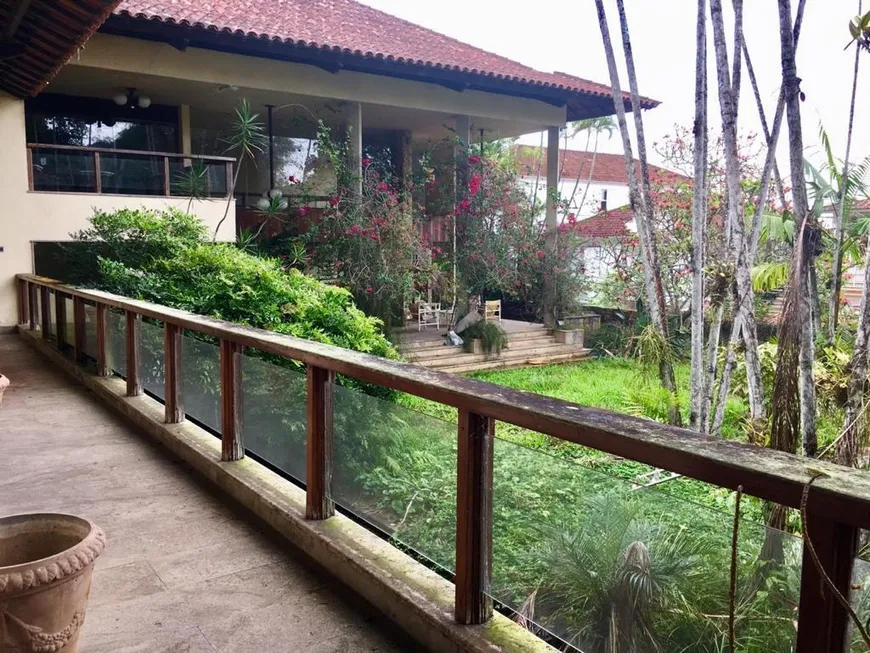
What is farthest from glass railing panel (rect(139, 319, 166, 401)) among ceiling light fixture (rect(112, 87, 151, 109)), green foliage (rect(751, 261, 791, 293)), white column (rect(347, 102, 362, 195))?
ceiling light fixture (rect(112, 87, 151, 109))

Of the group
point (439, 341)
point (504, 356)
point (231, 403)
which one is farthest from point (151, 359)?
point (504, 356)

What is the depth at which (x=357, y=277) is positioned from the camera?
11.8 m

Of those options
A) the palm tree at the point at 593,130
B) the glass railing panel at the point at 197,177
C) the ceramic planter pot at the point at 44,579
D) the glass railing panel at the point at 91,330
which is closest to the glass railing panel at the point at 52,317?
the glass railing panel at the point at 91,330

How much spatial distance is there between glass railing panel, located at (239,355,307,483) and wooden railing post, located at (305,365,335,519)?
332 mm

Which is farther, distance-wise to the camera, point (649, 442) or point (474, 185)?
point (474, 185)

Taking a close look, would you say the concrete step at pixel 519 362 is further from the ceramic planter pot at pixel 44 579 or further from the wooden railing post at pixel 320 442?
the ceramic planter pot at pixel 44 579

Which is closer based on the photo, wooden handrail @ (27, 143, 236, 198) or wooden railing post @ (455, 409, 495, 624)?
wooden railing post @ (455, 409, 495, 624)

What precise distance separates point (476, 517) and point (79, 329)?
6362 mm

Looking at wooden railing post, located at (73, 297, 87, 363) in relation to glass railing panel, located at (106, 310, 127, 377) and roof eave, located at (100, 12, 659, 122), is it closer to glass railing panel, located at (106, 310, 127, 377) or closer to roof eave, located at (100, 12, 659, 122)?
glass railing panel, located at (106, 310, 127, 377)

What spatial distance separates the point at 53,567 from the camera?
6.20 feet

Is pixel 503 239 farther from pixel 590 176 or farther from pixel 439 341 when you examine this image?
pixel 590 176

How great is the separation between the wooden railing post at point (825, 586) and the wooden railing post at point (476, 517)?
0.98 metres

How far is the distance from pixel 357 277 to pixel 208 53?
13.8 ft

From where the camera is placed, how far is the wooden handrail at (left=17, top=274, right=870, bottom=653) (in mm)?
1345
